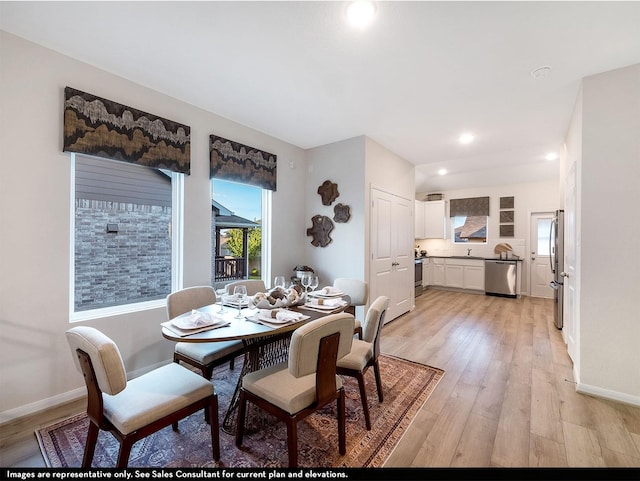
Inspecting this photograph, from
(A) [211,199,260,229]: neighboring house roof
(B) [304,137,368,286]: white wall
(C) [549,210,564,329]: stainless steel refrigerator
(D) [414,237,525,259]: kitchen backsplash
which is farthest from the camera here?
(D) [414,237,525,259]: kitchen backsplash

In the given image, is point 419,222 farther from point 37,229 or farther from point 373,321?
point 37,229

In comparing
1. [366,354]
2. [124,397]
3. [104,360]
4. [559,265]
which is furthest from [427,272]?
[104,360]

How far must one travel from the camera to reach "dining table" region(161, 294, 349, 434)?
1629mm

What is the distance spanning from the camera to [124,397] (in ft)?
4.79

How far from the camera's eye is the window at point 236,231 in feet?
11.1

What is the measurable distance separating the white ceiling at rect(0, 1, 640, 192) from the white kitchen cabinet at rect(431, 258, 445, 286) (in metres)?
4.48

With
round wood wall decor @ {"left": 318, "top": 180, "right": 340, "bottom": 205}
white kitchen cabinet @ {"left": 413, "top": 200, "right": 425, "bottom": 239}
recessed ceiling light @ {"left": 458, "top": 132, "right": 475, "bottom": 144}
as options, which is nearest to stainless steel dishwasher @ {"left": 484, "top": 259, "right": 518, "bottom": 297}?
white kitchen cabinet @ {"left": 413, "top": 200, "right": 425, "bottom": 239}

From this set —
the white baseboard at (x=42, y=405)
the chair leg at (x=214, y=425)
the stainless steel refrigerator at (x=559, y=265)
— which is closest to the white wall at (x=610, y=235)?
the stainless steel refrigerator at (x=559, y=265)

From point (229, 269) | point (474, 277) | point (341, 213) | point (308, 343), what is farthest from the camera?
point (474, 277)

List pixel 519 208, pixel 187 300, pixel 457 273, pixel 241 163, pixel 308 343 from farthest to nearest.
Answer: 1. pixel 457 273
2. pixel 519 208
3. pixel 241 163
4. pixel 187 300
5. pixel 308 343

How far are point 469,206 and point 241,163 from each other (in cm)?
607

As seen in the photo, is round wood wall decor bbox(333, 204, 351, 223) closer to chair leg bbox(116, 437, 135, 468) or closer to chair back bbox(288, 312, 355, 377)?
chair back bbox(288, 312, 355, 377)

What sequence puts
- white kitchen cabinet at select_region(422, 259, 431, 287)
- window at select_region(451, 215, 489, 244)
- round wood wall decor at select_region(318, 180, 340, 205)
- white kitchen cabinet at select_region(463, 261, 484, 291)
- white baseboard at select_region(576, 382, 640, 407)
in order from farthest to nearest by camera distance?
white kitchen cabinet at select_region(422, 259, 431, 287) → window at select_region(451, 215, 489, 244) → white kitchen cabinet at select_region(463, 261, 484, 291) → round wood wall decor at select_region(318, 180, 340, 205) → white baseboard at select_region(576, 382, 640, 407)

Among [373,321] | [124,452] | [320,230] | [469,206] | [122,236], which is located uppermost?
[469,206]
